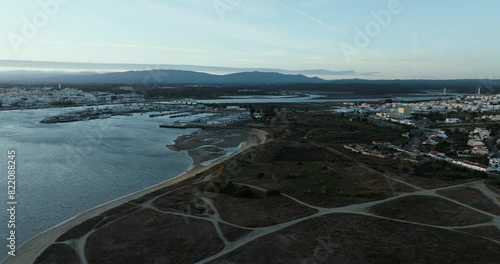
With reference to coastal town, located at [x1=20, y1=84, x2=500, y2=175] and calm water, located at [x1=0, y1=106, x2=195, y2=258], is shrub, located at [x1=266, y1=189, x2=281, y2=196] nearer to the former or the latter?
calm water, located at [x1=0, y1=106, x2=195, y2=258]

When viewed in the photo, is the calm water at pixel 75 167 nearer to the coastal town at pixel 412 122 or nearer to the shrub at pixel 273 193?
the shrub at pixel 273 193

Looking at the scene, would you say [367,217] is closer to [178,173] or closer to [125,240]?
[125,240]

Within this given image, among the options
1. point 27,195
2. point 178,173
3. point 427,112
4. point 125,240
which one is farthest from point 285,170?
point 427,112

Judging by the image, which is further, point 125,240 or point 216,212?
point 216,212

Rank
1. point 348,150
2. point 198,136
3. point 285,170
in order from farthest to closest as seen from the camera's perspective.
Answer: point 198,136 < point 348,150 < point 285,170

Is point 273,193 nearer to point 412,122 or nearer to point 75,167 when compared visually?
point 75,167

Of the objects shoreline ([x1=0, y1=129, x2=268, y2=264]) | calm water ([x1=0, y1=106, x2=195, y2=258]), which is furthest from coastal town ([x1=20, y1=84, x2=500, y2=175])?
shoreline ([x1=0, y1=129, x2=268, y2=264])

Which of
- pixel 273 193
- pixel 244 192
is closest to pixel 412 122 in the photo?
pixel 273 193

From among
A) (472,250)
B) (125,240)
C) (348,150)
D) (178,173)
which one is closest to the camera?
(472,250)
